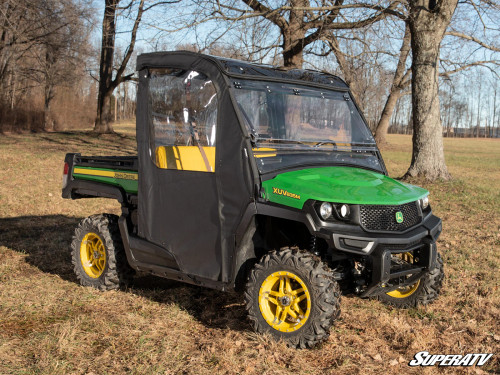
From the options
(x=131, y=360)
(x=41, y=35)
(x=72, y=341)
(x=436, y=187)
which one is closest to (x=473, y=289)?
(x=131, y=360)

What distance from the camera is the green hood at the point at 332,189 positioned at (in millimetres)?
4004

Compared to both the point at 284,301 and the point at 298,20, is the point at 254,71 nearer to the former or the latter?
the point at 284,301

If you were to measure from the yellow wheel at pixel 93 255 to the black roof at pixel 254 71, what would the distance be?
1989mm

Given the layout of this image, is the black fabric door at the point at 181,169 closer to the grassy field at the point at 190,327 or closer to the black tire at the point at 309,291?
the black tire at the point at 309,291

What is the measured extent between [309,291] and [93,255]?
278 cm

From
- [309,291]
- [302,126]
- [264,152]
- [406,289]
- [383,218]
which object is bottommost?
[406,289]

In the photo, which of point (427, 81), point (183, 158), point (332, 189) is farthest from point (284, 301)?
point (427, 81)

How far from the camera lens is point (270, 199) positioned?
4199mm

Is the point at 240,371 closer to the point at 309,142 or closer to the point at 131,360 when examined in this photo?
the point at 131,360

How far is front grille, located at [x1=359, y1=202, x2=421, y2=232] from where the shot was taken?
159 inches

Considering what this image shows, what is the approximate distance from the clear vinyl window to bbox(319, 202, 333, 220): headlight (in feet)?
3.44

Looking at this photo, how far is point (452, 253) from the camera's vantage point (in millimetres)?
7289

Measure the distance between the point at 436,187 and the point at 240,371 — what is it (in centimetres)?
1000

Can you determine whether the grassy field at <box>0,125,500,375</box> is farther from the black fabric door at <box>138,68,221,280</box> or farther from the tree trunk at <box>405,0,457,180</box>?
the tree trunk at <box>405,0,457,180</box>
